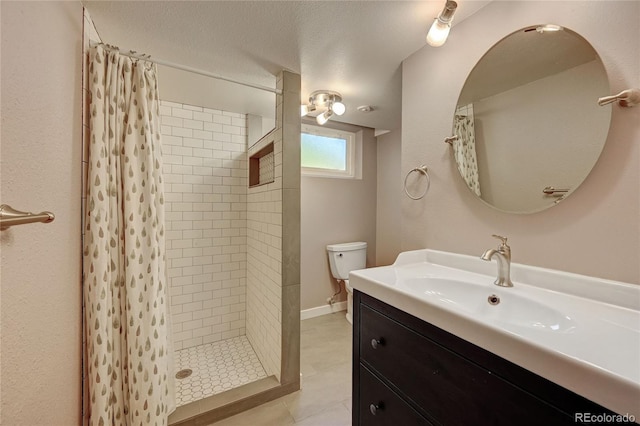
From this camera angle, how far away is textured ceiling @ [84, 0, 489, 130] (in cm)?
116

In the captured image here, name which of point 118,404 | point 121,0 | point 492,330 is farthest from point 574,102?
point 118,404

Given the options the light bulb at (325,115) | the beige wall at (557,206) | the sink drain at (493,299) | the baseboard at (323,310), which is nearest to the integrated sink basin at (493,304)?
the sink drain at (493,299)

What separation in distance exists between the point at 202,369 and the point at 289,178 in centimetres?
166

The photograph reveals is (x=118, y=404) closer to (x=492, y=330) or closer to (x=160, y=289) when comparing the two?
(x=160, y=289)

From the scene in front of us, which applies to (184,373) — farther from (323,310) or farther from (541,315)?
(541,315)

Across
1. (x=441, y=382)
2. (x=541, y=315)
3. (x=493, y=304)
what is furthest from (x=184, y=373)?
(x=541, y=315)

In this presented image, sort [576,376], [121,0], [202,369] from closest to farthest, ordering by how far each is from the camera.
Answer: [576,376], [121,0], [202,369]

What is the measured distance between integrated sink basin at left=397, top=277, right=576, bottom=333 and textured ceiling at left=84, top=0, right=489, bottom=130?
123 centimetres

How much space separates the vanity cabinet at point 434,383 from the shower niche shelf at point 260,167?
146cm

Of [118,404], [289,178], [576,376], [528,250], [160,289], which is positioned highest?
[289,178]

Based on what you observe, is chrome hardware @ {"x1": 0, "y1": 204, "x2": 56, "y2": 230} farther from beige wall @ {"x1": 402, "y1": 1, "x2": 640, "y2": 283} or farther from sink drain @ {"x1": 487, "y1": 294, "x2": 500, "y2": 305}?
beige wall @ {"x1": 402, "y1": 1, "x2": 640, "y2": 283}

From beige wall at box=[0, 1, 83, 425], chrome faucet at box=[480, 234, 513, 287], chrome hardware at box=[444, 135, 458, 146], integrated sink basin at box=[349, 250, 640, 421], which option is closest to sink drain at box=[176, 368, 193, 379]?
beige wall at box=[0, 1, 83, 425]

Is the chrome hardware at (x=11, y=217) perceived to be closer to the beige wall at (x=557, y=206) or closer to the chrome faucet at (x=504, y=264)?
the chrome faucet at (x=504, y=264)

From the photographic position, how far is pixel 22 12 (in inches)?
26.8
